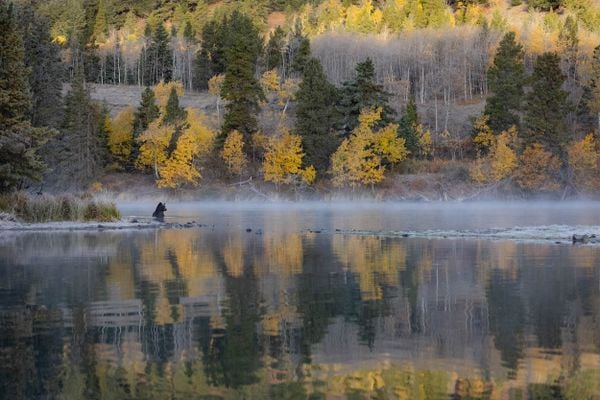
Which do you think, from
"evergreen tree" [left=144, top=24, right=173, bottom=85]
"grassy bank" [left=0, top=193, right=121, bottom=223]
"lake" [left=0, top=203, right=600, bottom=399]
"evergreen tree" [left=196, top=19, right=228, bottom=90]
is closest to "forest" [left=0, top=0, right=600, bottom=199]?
"evergreen tree" [left=196, top=19, right=228, bottom=90]

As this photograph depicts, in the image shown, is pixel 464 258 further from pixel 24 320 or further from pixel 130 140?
pixel 130 140

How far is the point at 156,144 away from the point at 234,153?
323 inches

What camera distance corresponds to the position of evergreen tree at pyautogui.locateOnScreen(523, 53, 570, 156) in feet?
240

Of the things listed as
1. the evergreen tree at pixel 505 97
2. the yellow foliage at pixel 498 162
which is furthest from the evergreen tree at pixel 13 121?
the evergreen tree at pixel 505 97

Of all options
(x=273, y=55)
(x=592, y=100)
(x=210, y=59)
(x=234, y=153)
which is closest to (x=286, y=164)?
(x=234, y=153)

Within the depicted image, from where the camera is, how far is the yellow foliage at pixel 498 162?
73875 millimetres

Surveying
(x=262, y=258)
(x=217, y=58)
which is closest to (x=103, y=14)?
(x=217, y=58)

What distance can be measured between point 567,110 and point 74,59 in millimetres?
77845

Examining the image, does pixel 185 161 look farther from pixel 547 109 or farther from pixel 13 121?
pixel 13 121

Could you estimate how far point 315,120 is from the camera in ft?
254

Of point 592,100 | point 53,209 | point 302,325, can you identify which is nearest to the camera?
point 302,325

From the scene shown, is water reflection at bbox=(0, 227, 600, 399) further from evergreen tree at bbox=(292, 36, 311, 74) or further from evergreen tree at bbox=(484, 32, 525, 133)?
evergreen tree at bbox=(292, 36, 311, 74)

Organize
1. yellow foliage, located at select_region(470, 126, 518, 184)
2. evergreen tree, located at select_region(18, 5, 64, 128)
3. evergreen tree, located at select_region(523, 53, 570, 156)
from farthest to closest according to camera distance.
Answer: yellow foliage, located at select_region(470, 126, 518, 184)
evergreen tree, located at select_region(523, 53, 570, 156)
evergreen tree, located at select_region(18, 5, 64, 128)

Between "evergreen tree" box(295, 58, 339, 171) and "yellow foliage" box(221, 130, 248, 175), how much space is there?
5.78m
